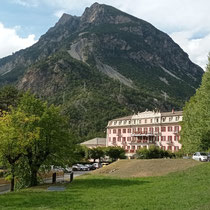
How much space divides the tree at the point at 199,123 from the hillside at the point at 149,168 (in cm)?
370

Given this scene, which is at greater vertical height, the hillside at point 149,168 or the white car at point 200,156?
the white car at point 200,156

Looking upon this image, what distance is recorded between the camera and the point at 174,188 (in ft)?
79.7

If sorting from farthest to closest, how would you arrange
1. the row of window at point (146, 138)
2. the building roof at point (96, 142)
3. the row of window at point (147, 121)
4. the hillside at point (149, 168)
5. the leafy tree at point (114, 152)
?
the building roof at point (96, 142)
the row of window at point (147, 121)
the row of window at point (146, 138)
the leafy tree at point (114, 152)
the hillside at point (149, 168)

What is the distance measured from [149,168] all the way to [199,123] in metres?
7.63

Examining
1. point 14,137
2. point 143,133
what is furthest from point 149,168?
point 143,133

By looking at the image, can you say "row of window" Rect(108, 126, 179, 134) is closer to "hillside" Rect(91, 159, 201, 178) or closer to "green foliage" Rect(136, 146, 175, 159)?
"green foliage" Rect(136, 146, 175, 159)

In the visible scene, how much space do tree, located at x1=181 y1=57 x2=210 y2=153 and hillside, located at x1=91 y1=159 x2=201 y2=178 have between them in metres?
3.70

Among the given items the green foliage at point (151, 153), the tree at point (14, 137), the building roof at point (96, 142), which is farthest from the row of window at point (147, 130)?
the tree at point (14, 137)

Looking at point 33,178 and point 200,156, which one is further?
point 200,156

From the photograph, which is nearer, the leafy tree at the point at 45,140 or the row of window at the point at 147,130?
the leafy tree at the point at 45,140

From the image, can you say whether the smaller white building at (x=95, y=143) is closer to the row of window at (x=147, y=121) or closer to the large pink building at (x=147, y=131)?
the large pink building at (x=147, y=131)

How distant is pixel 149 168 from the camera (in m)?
38.2

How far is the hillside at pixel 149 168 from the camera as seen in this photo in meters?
35.6

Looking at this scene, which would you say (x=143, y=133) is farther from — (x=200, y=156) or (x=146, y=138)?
(x=200, y=156)
